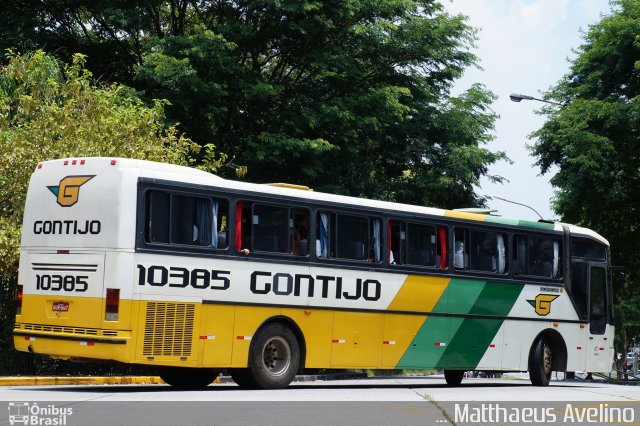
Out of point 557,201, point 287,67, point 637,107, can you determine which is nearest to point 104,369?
point 287,67

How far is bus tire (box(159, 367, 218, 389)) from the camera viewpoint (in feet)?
64.0

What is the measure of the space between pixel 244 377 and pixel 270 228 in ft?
7.95

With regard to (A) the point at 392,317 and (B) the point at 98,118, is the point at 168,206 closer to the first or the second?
(A) the point at 392,317

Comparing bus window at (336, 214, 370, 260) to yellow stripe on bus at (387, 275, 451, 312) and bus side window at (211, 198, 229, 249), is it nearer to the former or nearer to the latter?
yellow stripe on bus at (387, 275, 451, 312)

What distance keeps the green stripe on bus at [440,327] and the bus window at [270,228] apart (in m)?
3.72

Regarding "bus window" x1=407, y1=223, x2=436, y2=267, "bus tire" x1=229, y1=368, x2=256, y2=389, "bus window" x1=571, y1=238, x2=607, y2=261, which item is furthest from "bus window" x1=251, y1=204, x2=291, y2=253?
"bus window" x1=571, y1=238, x2=607, y2=261

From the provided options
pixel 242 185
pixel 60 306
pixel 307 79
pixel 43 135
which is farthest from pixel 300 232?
pixel 307 79

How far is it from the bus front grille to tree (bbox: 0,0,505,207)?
16447 millimetres

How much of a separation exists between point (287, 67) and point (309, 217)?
1939 cm

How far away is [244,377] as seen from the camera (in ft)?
60.8

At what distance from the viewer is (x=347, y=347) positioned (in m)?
20.0

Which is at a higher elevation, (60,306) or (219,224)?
(219,224)

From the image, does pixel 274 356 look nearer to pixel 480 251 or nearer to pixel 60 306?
pixel 60 306

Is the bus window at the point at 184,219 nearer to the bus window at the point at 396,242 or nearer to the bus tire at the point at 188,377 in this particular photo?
the bus tire at the point at 188,377
